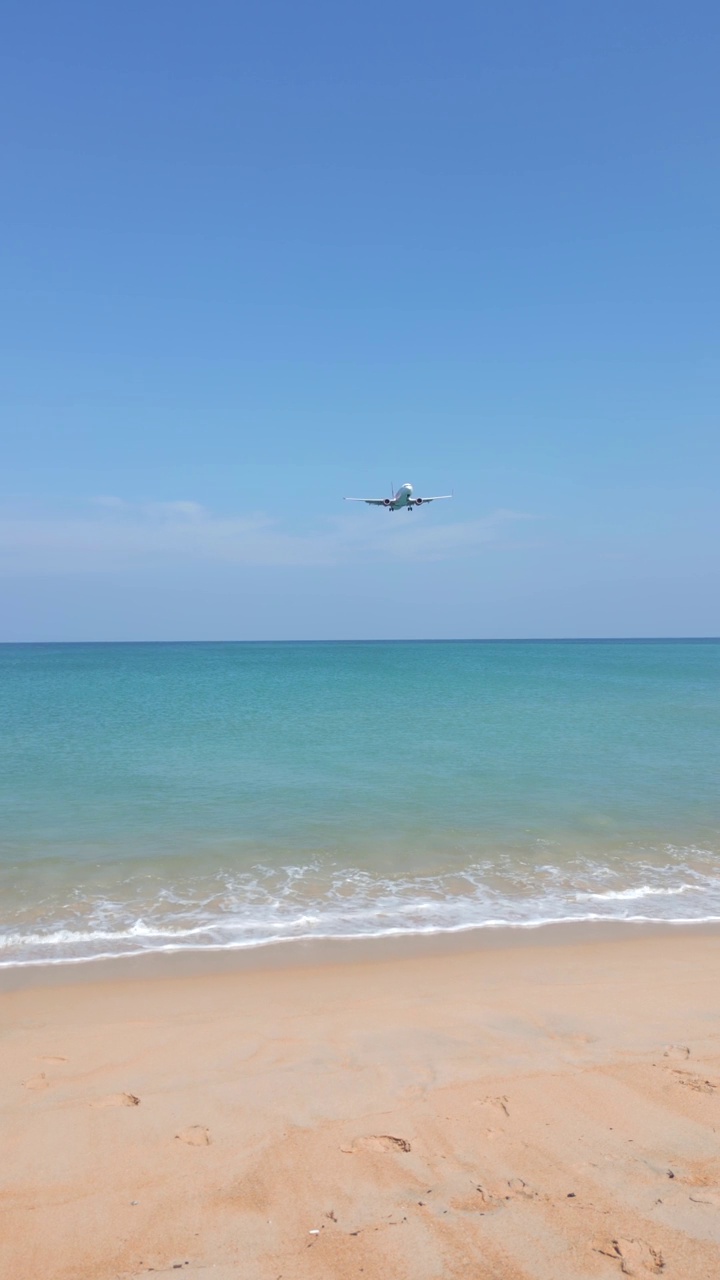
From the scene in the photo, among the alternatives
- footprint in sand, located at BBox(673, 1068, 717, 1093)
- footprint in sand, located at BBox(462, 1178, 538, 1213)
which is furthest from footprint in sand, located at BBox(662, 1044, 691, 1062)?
footprint in sand, located at BBox(462, 1178, 538, 1213)

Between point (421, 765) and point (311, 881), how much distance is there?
10730mm

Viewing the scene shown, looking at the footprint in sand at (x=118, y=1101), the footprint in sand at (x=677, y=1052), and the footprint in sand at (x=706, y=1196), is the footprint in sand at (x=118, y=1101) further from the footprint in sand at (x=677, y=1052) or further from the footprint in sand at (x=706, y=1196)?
the footprint in sand at (x=677, y=1052)

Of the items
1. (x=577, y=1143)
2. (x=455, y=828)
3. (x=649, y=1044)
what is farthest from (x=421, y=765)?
(x=577, y=1143)

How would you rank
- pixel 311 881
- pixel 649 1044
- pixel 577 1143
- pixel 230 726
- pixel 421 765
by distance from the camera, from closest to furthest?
pixel 577 1143 < pixel 649 1044 < pixel 311 881 < pixel 421 765 < pixel 230 726

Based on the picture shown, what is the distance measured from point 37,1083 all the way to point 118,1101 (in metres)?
0.90

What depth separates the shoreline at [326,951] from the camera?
29.7ft

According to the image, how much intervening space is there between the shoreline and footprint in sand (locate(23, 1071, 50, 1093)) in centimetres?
214

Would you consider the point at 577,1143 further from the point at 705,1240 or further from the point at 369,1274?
the point at 369,1274

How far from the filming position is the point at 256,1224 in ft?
15.8

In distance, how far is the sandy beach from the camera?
15.1ft

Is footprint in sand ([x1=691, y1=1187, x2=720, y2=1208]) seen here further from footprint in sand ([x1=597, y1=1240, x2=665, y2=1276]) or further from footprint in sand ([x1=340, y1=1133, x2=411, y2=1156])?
footprint in sand ([x1=340, y1=1133, x2=411, y2=1156])

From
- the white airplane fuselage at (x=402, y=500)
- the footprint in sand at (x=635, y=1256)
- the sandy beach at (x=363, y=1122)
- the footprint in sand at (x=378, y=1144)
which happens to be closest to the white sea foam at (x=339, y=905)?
the sandy beach at (x=363, y=1122)

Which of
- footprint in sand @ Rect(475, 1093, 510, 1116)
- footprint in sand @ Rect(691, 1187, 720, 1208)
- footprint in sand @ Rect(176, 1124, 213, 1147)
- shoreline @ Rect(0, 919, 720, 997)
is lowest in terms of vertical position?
shoreline @ Rect(0, 919, 720, 997)

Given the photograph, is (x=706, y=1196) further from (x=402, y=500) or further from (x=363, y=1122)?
(x=402, y=500)
